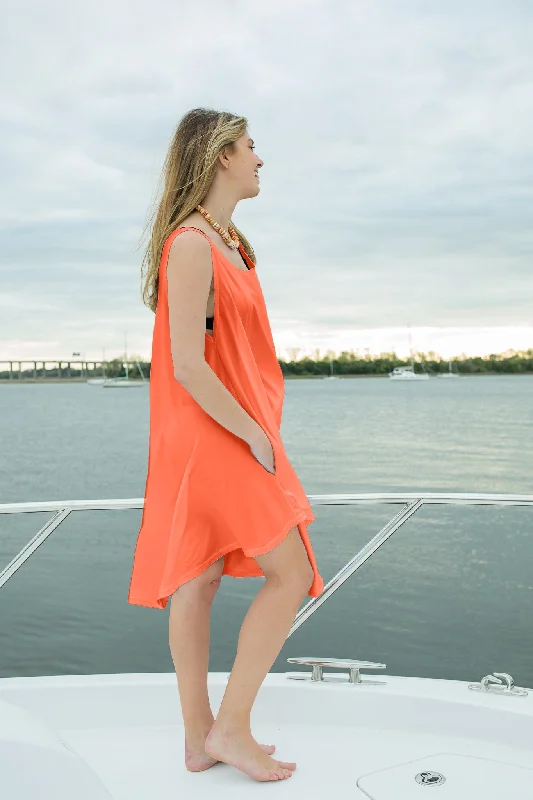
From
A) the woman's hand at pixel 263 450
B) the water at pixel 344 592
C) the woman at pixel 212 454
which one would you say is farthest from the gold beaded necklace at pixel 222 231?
the water at pixel 344 592

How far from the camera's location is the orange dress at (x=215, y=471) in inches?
60.5

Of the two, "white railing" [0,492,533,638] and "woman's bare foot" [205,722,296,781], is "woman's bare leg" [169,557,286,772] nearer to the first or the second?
"woman's bare foot" [205,722,296,781]

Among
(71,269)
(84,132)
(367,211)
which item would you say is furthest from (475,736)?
(84,132)

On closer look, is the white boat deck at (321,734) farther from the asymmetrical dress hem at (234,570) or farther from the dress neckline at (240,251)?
the dress neckline at (240,251)

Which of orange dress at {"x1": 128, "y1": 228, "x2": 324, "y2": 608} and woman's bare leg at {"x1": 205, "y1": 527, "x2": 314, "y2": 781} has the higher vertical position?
orange dress at {"x1": 128, "y1": 228, "x2": 324, "y2": 608}

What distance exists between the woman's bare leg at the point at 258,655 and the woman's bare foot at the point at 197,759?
5cm

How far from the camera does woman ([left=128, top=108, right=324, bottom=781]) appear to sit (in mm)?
1516

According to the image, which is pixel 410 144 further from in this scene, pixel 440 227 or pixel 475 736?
pixel 475 736

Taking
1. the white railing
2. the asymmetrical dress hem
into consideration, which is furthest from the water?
the asymmetrical dress hem

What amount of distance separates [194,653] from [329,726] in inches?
15.1

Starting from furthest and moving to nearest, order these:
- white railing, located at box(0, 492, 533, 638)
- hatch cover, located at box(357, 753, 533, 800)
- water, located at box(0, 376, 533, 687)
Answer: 1. water, located at box(0, 376, 533, 687)
2. white railing, located at box(0, 492, 533, 638)
3. hatch cover, located at box(357, 753, 533, 800)

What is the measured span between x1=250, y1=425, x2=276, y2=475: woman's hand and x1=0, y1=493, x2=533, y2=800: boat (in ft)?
0.96

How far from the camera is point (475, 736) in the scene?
1.71 m

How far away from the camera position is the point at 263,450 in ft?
5.02
